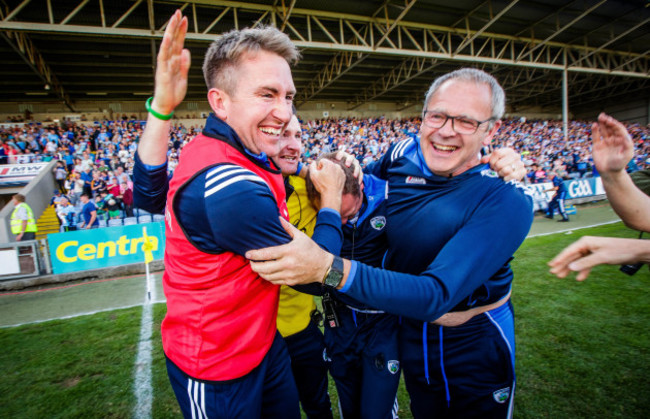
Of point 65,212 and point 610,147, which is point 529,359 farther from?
point 65,212

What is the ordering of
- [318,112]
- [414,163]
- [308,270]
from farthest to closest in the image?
[318,112]
[414,163]
[308,270]

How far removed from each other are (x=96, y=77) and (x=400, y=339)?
25845mm

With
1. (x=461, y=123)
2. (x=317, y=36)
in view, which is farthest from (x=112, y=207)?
(x=317, y=36)

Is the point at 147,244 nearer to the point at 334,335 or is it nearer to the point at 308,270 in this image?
the point at 334,335

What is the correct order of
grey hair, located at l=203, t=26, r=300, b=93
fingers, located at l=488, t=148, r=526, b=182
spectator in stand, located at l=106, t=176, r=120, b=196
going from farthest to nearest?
spectator in stand, located at l=106, t=176, r=120, b=196 → fingers, located at l=488, t=148, r=526, b=182 → grey hair, located at l=203, t=26, r=300, b=93

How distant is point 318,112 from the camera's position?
3156 centimetres

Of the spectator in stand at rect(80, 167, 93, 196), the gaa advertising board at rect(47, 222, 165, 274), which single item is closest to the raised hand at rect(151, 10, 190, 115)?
the gaa advertising board at rect(47, 222, 165, 274)

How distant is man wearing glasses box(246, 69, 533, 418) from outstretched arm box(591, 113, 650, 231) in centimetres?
58

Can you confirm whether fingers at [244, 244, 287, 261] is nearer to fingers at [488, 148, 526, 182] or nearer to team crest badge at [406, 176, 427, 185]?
team crest badge at [406, 176, 427, 185]

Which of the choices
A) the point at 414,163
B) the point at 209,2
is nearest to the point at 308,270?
the point at 414,163

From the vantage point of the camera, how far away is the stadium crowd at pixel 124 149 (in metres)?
11.6

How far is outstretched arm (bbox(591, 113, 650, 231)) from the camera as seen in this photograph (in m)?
1.76

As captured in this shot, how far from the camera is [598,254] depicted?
5.07 feet

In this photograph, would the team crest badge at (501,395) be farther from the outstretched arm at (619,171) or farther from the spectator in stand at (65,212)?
the spectator in stand at (65,212)
